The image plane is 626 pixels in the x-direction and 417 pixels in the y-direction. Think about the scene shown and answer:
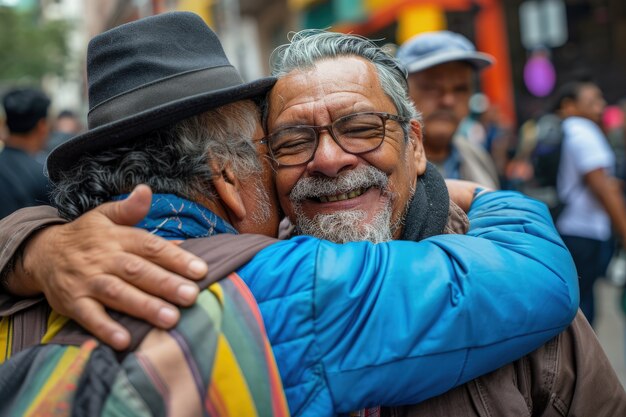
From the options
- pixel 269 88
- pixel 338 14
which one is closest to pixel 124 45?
pixel 269 88

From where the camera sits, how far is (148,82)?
173cm

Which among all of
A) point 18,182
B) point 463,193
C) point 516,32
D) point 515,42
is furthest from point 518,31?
point 463,193

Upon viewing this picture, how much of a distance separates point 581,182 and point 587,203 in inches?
6.2

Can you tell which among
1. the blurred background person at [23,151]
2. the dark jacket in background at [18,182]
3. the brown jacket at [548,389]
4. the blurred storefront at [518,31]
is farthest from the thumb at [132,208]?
the blurred storefront at [518,31]

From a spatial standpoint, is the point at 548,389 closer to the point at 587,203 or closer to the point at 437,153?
the point at 437,153

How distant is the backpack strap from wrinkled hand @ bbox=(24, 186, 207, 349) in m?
0.02

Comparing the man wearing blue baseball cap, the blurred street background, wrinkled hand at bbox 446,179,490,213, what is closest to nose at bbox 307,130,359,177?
wrinkled hand at bbox 446,179,490,213

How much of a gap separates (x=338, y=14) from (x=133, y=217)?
45.4ft

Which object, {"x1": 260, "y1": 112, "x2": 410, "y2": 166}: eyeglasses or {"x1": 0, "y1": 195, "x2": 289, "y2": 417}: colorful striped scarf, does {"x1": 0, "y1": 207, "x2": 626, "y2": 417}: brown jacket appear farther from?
{"x1": 260, "y1": 112, "x2": 410, "y2": 166}: eyeglasses

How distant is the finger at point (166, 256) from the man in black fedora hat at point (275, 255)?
17 millimetres

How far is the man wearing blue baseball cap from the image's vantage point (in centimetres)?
381

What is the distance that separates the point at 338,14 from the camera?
14648 millimetres

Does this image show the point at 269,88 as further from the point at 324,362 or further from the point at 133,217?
the point at 324,362

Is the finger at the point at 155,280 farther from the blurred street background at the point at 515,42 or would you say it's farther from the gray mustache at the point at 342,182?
the blurred street background at the point at 515,42
